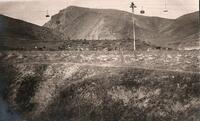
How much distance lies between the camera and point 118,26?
255 ft

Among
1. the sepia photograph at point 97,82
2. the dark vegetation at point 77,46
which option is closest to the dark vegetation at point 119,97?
the sepia photograph at point 97,82

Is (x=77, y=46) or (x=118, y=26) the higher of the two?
(x=118, y=26)

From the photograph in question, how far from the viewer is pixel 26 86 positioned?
113ft

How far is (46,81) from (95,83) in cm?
413

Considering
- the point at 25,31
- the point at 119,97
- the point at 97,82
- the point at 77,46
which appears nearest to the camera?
the point at 119,97

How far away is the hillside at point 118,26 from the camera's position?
7212 centimetres

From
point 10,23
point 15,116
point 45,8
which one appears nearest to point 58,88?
point 15,116

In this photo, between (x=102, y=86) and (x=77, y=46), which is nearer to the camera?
(x=102, y=86)

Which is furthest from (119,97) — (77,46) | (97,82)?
(77,46)

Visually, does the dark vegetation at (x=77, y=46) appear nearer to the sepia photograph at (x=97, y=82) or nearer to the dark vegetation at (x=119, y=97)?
the sepia photograph at (x=97, y=82)

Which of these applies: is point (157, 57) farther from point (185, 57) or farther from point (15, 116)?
point (15, 116)

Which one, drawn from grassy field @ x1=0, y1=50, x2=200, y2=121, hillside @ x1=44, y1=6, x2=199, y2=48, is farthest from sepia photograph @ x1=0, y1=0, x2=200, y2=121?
hillside @ x1=44, y1=6, x2=199, y2=48

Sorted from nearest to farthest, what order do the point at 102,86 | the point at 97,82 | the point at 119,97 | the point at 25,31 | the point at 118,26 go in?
the point at 119,97 < the point at 102,86 < the point at 97,82 < the point at 25,31 < the point at 118,26

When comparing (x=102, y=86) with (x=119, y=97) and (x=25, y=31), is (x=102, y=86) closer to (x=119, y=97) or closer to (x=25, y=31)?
(x=119, y=97)
